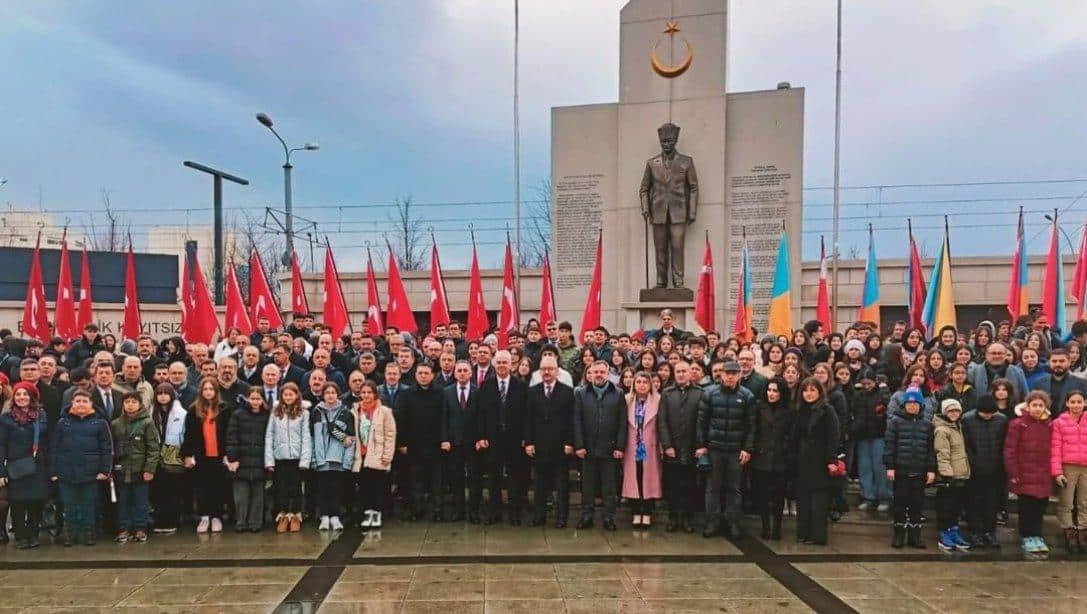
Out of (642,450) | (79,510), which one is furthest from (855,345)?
(79,510)

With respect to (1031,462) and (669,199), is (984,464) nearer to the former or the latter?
(1031,462)

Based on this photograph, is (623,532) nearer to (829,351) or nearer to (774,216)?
(829,351)

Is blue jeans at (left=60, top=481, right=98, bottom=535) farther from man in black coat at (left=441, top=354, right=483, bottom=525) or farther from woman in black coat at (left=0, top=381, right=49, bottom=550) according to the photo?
man in black coat at (left=441, top=354, right=483, bottom=525)

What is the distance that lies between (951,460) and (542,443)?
12.4ft

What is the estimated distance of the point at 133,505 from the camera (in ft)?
23.0

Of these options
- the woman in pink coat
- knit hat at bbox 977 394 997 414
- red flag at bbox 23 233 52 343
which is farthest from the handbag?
knit hat at bbox 977 394 997 414

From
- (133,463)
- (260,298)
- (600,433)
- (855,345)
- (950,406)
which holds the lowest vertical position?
(133,463)

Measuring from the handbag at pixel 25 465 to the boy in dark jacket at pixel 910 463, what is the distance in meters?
7.85

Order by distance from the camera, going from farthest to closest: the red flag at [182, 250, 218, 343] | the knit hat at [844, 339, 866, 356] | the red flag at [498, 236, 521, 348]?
the red flag at [498, 236, 521, 348] → the red flag at [182, 250, 218, 343] → the knit hat at [844, 339, 866, 356]

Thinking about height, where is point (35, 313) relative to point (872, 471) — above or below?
above

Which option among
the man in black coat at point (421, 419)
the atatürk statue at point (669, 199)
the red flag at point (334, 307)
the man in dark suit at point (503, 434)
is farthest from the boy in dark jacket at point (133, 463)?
the atatürk statue at point (669, 199)

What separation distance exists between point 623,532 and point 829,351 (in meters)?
3.64

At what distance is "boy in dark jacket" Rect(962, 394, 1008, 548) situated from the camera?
667 cm

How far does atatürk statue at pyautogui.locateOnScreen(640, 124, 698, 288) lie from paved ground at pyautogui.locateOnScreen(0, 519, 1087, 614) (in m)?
9.01
